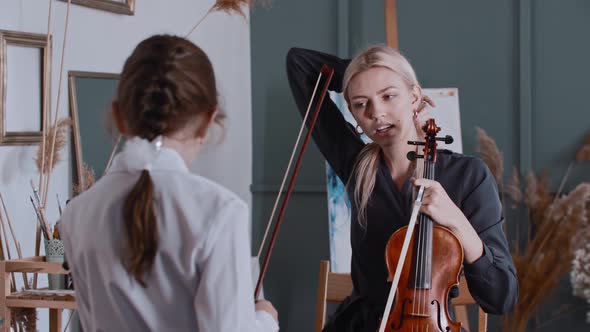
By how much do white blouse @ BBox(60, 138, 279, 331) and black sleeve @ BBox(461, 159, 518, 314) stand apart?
71 cm

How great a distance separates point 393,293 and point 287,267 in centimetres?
218

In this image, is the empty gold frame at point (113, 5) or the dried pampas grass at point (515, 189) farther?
the dried pampas grass at point (515, 189)

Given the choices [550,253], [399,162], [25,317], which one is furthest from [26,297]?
[550,253]

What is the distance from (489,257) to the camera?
1.72 metres

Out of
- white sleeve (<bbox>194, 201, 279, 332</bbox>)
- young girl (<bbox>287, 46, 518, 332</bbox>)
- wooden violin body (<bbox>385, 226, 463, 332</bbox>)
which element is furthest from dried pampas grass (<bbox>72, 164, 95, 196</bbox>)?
white sleeve (<bbox>194, 201, 279, 332</bbox>)

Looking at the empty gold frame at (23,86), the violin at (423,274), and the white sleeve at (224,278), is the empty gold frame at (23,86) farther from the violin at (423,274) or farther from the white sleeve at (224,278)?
the white sleeve at (224,278)

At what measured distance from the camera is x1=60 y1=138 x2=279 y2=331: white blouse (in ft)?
3.61

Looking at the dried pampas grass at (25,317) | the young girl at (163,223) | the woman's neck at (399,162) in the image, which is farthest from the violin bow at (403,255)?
the dried pampas grass at (25,317)

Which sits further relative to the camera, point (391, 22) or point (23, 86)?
point (391, 22)

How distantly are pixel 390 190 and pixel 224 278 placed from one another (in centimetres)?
87

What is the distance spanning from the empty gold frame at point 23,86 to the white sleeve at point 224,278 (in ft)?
4.54

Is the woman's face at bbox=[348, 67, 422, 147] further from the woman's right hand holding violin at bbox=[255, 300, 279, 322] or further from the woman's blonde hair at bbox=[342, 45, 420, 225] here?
the woman's right hand holding violin at bbox=[255, 300, 279, 322]

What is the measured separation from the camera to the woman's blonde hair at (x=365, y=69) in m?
1.88

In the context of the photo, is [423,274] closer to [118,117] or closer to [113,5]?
[118,117]
